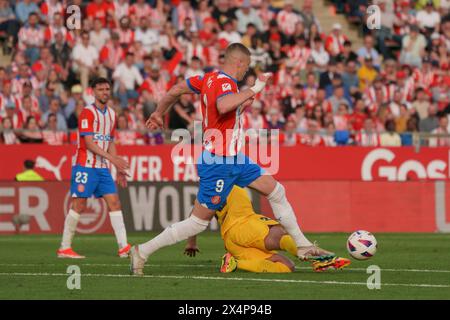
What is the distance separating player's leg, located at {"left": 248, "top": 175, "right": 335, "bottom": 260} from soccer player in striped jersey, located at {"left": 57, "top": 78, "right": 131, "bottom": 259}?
418cm

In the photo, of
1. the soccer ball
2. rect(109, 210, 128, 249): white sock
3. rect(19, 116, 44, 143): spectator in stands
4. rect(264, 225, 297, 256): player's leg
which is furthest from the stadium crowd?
the soccer ball

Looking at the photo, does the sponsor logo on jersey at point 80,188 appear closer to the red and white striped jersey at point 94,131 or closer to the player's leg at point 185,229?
the red and white striped jersey at point 94,131

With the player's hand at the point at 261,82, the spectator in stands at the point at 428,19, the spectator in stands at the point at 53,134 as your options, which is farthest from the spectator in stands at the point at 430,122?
the player's hand at the point at 261,82

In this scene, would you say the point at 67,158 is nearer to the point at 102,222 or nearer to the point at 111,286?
the point at 102,222

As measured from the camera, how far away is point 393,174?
1077 inches

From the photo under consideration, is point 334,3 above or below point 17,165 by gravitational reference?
above

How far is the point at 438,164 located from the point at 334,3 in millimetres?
7302

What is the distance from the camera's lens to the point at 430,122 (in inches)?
1139

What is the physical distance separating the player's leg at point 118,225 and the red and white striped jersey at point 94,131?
0.50 metres

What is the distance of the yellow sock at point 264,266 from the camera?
13.5 m

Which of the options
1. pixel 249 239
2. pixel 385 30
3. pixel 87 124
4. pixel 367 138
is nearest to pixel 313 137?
pixel 367 138

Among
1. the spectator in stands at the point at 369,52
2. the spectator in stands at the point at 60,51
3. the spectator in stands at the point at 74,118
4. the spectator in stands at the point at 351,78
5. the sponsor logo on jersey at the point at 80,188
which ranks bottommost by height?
the sponsor logo on jersey at the point at 80,188

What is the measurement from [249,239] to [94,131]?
441cm
